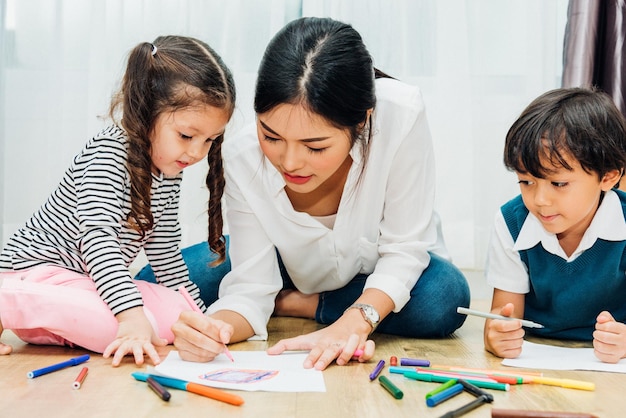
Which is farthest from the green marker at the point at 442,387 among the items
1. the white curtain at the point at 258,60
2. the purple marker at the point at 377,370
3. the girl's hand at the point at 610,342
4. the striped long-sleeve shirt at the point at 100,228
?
the white curtain at the point at 258,60

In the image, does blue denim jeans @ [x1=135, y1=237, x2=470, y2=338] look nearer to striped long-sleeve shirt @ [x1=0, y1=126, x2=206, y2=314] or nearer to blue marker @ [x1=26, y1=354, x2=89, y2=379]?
striped long-sleeve shirt @ [x1=0, y1=126, x2=206, y2=314]

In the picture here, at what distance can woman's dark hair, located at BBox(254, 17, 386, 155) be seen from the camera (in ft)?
3.72

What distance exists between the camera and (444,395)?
3.12 feet

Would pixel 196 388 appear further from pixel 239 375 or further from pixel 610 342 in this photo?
pixel 610 342

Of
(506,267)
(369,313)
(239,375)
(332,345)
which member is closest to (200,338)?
(239,375)

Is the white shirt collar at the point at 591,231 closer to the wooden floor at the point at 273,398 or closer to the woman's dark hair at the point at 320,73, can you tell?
the wooden floor at the point at 273,398

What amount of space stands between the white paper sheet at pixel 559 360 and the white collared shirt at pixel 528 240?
14cm

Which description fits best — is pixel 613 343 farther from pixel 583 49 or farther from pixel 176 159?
pixel 583 49

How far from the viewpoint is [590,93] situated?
4.52 ft

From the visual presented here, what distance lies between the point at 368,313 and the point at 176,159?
44 cm

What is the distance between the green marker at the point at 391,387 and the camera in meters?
0.97

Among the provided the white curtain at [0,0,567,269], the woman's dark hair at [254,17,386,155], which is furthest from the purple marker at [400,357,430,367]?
the white curtain at [0,0,567,269]

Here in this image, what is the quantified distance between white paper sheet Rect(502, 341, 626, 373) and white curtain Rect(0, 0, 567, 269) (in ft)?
3.83

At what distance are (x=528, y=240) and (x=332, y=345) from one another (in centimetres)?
47
